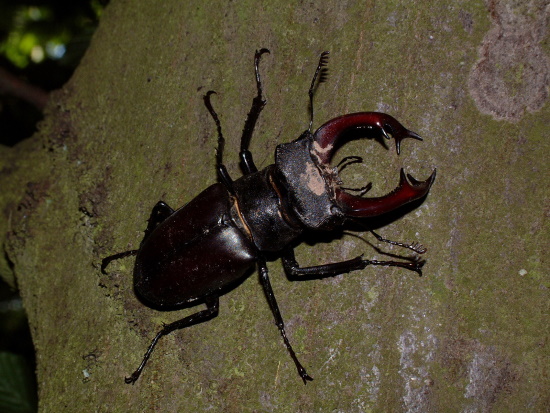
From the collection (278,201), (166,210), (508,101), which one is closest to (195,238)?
(166,210)

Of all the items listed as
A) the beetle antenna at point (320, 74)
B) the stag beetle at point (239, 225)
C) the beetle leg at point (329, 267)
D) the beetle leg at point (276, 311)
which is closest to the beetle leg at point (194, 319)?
the stag beetle at point (239, 225)

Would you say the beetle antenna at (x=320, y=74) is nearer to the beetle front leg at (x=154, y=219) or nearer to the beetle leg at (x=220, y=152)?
the beetle leg at (x=220, y=152)

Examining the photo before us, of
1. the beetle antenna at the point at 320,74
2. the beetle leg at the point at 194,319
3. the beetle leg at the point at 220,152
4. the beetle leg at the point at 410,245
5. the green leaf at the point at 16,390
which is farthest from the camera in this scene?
the green leaf at the point at 16,390

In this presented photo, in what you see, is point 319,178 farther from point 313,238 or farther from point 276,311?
point 276,311

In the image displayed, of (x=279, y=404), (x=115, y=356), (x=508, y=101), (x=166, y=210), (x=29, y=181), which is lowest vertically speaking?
(x=279, y=404)

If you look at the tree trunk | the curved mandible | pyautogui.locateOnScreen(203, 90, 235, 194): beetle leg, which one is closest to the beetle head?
the curved mandible

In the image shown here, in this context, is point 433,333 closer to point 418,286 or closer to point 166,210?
point 418,286

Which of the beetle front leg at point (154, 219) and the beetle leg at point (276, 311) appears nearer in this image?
the beetle leg at point (276, 311)

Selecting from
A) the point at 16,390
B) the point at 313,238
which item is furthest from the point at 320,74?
the point at 16,390
